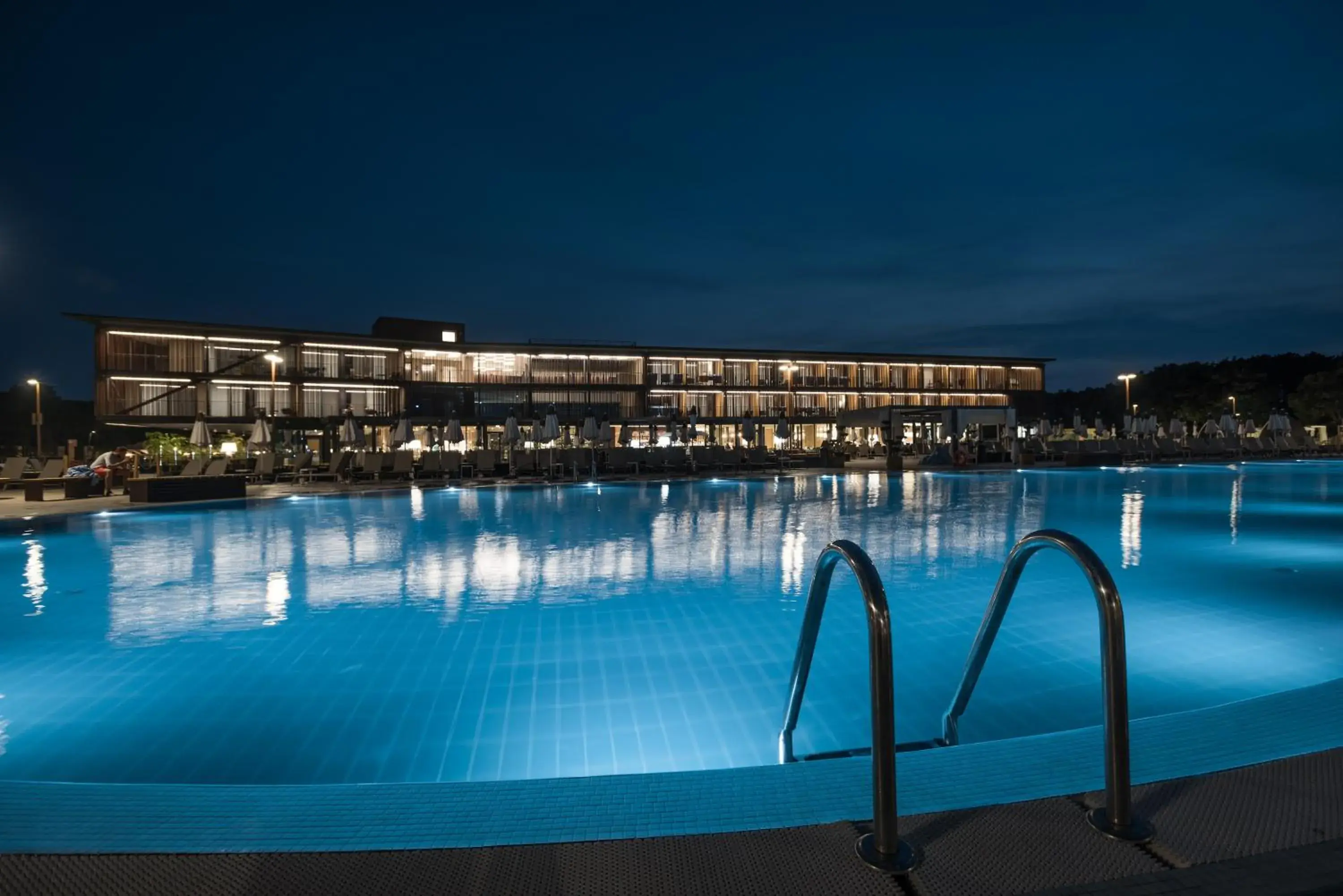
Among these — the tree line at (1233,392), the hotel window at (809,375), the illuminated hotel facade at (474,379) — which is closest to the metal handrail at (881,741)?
the illuminated hotel facade at (474,379)

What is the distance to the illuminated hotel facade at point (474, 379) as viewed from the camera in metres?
35.7

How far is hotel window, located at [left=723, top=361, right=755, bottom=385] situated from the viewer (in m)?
50.2

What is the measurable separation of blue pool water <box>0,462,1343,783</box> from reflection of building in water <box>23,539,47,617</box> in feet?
0.14

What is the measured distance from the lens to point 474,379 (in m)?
44.6

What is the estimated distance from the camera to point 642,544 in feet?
30.5

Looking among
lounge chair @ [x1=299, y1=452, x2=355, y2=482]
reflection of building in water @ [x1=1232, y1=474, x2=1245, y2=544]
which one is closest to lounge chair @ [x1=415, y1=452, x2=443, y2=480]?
lounge chair @ [x1=299, y1=452, x2=355, y2=482]

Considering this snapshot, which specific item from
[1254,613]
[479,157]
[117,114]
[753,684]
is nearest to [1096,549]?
[1254,613]

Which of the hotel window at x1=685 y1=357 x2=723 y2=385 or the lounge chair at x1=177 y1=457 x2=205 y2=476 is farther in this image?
the hotel window at x1=685 y1=357 x2=723 y2=385

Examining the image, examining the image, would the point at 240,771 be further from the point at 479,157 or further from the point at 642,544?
the point at 479,157

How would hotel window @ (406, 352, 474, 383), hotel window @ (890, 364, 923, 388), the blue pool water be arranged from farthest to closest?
hotel window @ (890, 364, 923, 388) < hotel window @ (406, 352, 474, 383) < the blue pool water

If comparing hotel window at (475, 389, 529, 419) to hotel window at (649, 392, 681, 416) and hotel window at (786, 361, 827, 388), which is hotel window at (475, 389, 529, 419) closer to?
hotel window at (649, 392, 681, 416)

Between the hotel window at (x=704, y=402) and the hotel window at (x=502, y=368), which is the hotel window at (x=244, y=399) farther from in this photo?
the hotel window at (x=704, y=402)

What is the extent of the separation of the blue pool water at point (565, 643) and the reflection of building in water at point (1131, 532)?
0.09 m

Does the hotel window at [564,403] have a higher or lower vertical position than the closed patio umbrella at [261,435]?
higher
